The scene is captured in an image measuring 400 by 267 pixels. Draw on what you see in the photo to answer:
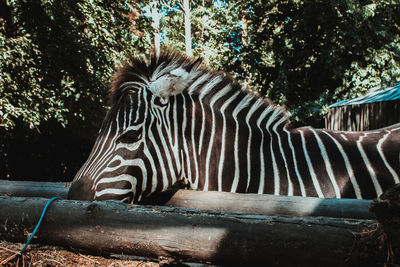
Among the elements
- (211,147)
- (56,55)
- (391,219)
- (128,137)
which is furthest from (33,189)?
(56,55)

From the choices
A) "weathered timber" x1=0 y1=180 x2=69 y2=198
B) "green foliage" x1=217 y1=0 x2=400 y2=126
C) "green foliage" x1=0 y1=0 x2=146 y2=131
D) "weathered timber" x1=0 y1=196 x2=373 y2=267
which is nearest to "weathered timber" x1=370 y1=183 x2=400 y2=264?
"weathered timber" x1=0 y1=196 x2=373 y2=267

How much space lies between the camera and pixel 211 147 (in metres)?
3.15

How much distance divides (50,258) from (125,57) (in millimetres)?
10388

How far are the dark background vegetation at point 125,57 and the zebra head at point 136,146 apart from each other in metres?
0.79

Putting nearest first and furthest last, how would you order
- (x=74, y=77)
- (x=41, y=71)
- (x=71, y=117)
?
(x=41, y=71) → (x=74, y=77) → (x=71, y=117)

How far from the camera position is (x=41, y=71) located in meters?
8.25

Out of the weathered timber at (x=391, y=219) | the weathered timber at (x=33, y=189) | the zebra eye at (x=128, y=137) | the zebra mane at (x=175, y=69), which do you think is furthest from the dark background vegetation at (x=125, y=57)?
the weathered timber at (x=391, y=219)

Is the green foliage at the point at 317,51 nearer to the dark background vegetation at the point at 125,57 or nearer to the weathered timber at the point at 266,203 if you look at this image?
the dark background vegetation at the point at 125,57

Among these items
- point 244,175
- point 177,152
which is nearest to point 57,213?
point 177,152

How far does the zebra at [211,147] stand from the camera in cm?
272

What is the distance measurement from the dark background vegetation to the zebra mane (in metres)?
0.27

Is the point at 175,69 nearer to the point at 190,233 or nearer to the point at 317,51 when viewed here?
the point at 190,233

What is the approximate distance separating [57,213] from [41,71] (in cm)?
754

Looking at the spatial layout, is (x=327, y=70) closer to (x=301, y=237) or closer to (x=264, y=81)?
(x=264, y=81)
